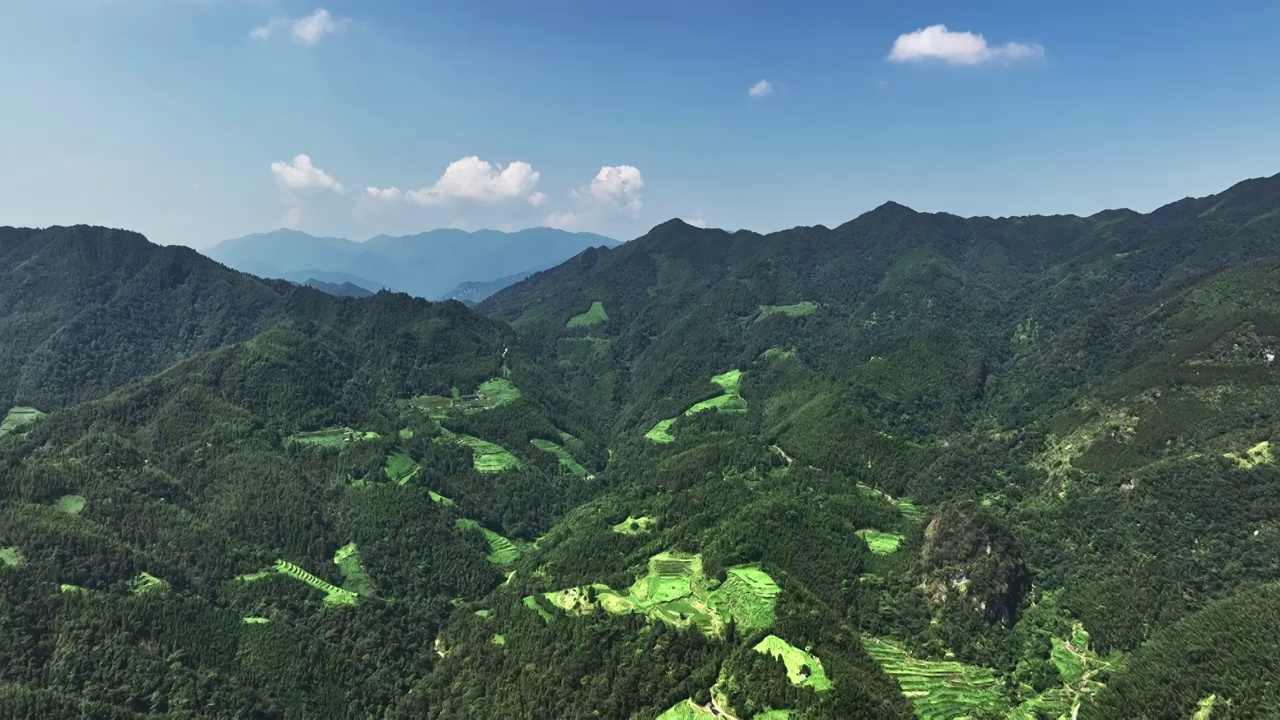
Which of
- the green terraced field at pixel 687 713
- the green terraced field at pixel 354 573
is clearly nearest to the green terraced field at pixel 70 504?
the green terraced field at pixel 354 573

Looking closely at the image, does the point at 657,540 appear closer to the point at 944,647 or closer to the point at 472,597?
the point at 472,597

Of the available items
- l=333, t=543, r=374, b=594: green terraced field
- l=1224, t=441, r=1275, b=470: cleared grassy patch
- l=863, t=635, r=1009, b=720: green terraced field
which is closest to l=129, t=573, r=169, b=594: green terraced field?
l=333, t=543, r=374, b=594: green terraced field

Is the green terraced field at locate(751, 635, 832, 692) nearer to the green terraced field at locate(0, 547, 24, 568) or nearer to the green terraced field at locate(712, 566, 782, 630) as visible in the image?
the green terraced field at locate(712, 566, 782, 630)

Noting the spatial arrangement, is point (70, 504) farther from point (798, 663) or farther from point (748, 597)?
point (798, 663)

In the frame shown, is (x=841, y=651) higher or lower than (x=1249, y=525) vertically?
lower

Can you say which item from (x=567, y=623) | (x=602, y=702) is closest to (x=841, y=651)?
(x=602, y=702)

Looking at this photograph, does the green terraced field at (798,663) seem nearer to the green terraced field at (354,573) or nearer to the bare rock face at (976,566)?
the bare rock face at (976,566)
